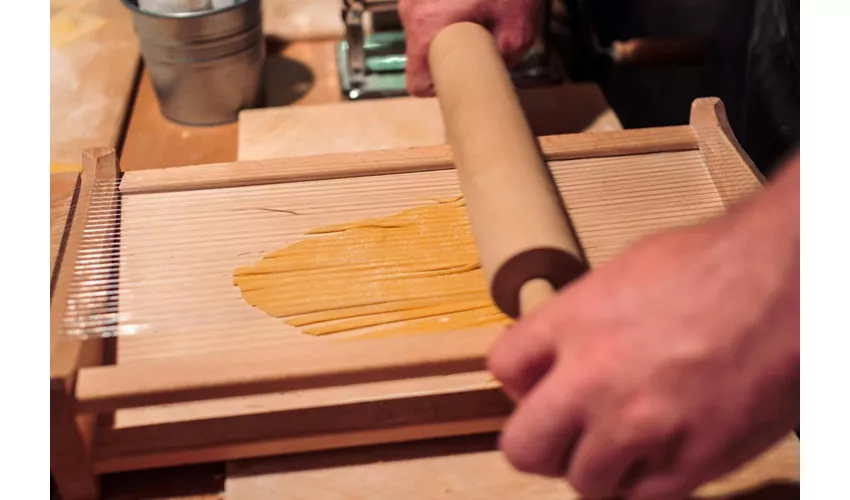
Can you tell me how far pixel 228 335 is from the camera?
0.65 meters

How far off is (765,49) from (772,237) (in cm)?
62

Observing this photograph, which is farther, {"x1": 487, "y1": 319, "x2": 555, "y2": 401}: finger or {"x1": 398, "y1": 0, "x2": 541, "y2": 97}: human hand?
{"x1": 398, "y1": 0, "x2": 541, "y2": 97}: human hand

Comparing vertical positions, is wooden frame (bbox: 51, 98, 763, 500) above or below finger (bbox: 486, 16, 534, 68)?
below

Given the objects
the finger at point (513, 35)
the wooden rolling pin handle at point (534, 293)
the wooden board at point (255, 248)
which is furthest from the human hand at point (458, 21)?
the wooden rolling pin handle at point (534, 293)

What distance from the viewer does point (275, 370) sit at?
530 millimetres

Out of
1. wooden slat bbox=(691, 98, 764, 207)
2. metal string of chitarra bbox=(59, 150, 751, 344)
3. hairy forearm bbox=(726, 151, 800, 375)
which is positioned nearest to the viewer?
hairy forearm bbox=(726, 151, 800, 375)

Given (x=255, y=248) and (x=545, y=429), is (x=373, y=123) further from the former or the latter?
(x=545, y=429)

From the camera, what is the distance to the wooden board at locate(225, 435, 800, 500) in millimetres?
594

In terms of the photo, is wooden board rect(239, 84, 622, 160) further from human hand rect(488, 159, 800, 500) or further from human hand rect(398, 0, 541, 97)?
human hand rect(488, 159, 800, 500)

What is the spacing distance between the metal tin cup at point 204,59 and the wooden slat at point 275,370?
0.58 metres

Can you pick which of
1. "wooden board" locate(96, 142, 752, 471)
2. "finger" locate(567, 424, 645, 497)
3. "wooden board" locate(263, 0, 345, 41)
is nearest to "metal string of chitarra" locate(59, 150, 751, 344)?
"wooden board" locate(96, 142, 752, 471)

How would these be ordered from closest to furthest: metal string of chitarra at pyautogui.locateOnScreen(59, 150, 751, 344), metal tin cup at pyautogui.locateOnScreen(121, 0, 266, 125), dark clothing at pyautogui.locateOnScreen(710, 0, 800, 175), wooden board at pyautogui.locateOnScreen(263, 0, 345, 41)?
metal string of chitarra at pyautogui.locateOnScreen(59, 150, 751, 344) → dark clothing at pyautogui.locateOnScreen(710, 0, 800, 175) → metal tin cup at pyautogui.locateOnScreen(121, 0, 266, 125) → wooden board at pyautogui.locateOnScreen(263, 0, 345, 41)

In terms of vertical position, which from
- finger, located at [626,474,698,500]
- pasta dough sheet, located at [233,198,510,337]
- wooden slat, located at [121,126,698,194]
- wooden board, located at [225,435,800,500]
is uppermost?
finger, located at [626,474,698,500]

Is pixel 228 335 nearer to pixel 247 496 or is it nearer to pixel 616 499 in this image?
pixel 247 496
